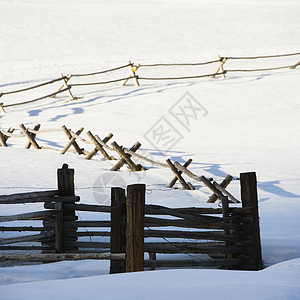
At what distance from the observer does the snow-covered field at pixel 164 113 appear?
3.18m

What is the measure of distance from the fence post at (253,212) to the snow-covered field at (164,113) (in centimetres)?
27

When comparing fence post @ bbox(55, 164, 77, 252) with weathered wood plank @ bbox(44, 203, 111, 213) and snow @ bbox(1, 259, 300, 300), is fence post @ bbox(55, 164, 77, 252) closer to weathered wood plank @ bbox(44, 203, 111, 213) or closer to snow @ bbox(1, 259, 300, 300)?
weathered wood plank @ bbox(44, 203, 111, 213)

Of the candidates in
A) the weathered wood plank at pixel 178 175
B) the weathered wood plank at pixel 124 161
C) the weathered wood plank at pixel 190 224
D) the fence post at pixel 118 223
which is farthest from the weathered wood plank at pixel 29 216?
the weathered wood plank at pixel 124 161

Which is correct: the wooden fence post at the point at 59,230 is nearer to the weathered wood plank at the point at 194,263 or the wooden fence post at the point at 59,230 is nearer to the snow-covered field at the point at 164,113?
the snow-covered field at the point at 164,113

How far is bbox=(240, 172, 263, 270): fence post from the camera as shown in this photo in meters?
6.20

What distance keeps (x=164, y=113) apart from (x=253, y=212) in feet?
40.4

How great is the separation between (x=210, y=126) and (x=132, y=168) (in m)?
6.11

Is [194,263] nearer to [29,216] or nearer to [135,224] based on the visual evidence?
[135,224]

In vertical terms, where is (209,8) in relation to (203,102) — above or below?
above

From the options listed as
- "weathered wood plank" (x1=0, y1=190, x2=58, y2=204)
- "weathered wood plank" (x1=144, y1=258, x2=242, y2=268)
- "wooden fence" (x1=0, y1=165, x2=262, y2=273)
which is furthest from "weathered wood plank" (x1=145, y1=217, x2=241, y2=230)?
"weathered wood plank" (x1=0, y1=190, x2=58, y2=204)

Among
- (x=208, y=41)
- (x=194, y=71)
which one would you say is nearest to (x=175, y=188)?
(x=194, y=71)

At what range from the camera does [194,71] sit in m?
25.4

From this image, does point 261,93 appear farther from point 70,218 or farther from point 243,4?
point 243,4

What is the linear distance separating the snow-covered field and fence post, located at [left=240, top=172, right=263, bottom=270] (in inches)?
10.5
